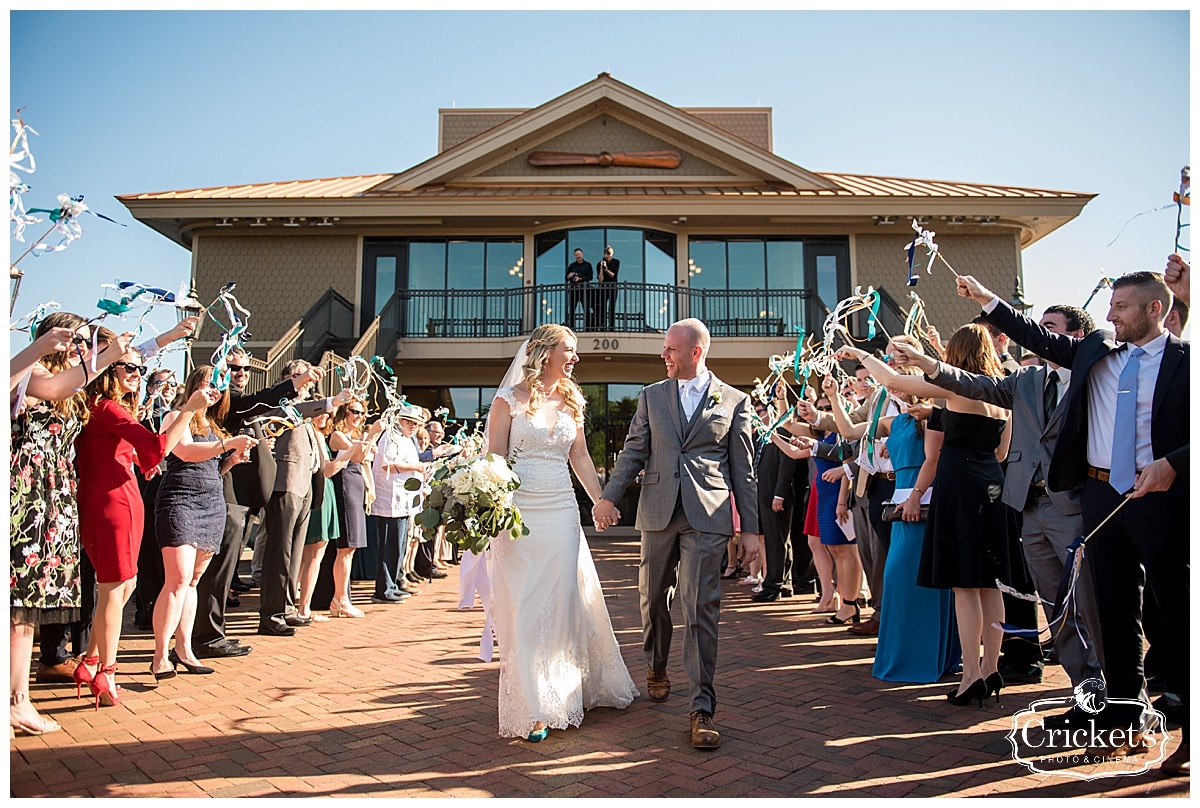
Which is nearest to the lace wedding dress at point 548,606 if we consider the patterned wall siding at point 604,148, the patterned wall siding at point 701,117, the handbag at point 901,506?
the handbag at point 901,506

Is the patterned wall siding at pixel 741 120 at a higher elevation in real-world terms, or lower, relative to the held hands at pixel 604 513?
higher

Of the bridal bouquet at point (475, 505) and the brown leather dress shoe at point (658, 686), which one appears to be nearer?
the bridal bouquet at point (475, 505)

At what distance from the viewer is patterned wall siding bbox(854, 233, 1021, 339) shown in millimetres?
19266

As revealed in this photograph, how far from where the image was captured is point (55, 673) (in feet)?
18.1

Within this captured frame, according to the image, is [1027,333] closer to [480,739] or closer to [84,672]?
[480,739]

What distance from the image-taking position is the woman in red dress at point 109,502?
4.93m

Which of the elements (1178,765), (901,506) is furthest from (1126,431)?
(901,506)

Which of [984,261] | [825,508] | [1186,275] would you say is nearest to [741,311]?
[984,261]

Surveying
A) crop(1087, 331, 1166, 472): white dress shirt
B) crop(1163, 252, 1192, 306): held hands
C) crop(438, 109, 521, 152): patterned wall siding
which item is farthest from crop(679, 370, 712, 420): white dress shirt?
crop(438, 109, 521, 152): patterned wall siding

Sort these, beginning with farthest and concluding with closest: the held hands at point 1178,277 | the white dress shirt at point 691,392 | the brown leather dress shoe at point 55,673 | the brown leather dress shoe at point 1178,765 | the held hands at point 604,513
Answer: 1. the brown leather dress shoe at point 55,673
2. the white dress shirt at point 691,392
3. the held hands at point 604,513
4. the held hands at point 1178,277
5. the brown leather dress shoe at point 1178,765

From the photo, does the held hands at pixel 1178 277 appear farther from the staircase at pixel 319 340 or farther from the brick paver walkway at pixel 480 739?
the staircase at pixel 319 340

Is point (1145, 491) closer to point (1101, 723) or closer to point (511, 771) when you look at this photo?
point (1101, 723)

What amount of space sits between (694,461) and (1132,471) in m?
2.10

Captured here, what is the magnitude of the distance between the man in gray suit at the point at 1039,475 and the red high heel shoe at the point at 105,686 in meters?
4.84
